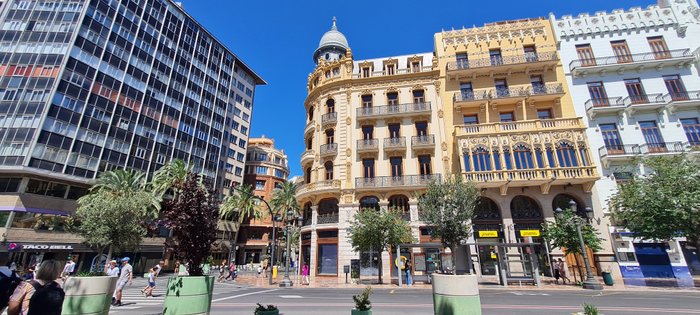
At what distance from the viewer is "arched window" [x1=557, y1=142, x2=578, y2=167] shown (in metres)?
24.3

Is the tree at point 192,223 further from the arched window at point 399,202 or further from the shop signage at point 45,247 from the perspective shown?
the shop signage at point 45,247

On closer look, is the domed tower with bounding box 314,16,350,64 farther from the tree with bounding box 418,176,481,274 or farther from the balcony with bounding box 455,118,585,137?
the tree with bounding box 418,176,481,274

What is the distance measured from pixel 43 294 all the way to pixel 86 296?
316 centimetres

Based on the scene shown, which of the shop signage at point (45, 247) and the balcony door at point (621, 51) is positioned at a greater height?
the balcony door at point (621, 51)

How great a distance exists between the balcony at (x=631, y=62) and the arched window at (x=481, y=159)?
1237cm

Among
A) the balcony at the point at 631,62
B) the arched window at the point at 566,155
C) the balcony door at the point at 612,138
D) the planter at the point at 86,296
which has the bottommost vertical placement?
the planter at the point at 86,296

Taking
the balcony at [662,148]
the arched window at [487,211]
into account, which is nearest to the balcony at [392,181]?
the arched window at [487,211]

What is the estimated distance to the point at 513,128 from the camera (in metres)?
26.4

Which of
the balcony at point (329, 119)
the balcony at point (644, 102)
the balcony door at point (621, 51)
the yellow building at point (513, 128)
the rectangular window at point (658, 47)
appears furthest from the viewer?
the balcony at point (329, 119)

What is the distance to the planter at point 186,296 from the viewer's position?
642cm

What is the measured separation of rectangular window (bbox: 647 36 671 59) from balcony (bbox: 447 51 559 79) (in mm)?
8498

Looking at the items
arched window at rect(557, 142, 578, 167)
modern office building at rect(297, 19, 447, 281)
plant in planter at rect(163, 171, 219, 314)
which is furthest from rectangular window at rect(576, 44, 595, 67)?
plant in planter at rect(163, 171, 219, 314)

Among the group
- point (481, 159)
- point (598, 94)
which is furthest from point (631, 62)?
point (481, 159)

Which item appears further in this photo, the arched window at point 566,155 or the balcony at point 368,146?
the balcony at point 368,146
